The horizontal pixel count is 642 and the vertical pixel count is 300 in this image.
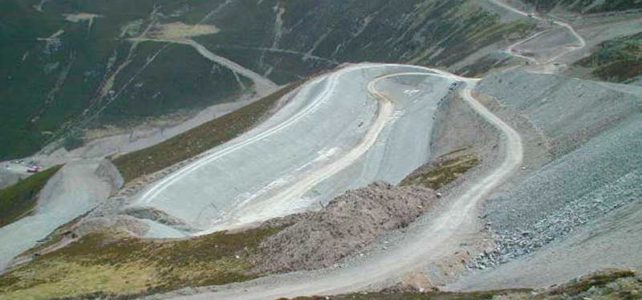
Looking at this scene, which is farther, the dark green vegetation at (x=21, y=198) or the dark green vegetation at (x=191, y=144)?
the dark green vegetation at (x=21, y=198)

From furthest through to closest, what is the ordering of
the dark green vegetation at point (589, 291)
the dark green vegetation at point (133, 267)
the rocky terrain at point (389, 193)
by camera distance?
1. the dark green vegetation at point (133, 267)
2. the rocky terrain at point (389, 193)
3. the dark green vegetation at point (589, 291)

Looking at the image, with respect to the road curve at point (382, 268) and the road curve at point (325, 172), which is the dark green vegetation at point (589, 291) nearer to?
the road curve at point (382, 268)

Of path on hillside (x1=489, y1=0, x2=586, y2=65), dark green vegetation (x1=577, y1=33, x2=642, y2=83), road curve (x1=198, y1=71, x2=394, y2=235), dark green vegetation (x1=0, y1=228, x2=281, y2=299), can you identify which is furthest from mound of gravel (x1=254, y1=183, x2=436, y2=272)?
path on hillside (x1=489, y1=0, x2=586, y2=65)

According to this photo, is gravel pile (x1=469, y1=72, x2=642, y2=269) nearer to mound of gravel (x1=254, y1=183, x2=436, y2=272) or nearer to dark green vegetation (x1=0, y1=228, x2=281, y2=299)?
mound of gravel (x1=254, y1=183, x2=436, y2=272)

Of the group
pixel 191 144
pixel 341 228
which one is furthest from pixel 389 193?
pixel 191 144

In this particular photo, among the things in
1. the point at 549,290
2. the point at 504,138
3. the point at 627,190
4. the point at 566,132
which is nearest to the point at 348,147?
the point at 504,138

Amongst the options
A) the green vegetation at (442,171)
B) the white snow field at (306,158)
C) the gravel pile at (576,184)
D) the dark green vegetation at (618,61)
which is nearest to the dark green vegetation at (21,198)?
the white snow field at (306,158)

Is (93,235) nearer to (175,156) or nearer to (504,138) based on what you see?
(175,156)
